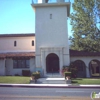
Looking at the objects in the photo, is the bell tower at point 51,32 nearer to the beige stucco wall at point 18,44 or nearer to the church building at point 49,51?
the church building at point 49,51

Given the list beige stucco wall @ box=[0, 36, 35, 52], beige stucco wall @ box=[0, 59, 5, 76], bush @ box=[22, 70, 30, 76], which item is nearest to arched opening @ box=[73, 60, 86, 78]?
bush @ box=[22, 70, 30, 76]

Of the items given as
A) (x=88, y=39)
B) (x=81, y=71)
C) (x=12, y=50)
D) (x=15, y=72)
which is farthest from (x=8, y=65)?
(x=88, y=39)

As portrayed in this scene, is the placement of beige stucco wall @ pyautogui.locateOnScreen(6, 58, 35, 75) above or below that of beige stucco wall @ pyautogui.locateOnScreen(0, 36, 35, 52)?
below

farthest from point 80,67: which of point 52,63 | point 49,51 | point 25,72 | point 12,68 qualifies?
point 12,68

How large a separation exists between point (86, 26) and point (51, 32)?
33.4 ft

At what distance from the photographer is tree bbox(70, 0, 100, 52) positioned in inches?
1383

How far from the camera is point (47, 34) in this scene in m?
28.0

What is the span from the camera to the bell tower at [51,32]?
27469mm

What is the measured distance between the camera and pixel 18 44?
32.9 metres

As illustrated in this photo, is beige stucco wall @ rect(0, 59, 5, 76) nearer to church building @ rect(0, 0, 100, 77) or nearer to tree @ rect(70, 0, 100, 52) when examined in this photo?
church building @ rect(0, 0, 100, 77)

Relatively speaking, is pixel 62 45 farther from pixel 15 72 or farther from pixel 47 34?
pixel 15 72

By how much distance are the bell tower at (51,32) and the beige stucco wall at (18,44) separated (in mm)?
5034

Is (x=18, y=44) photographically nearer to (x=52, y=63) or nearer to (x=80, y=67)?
(x=52, y=63)

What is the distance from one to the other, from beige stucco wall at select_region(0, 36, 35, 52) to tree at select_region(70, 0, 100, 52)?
10373 millimetres
